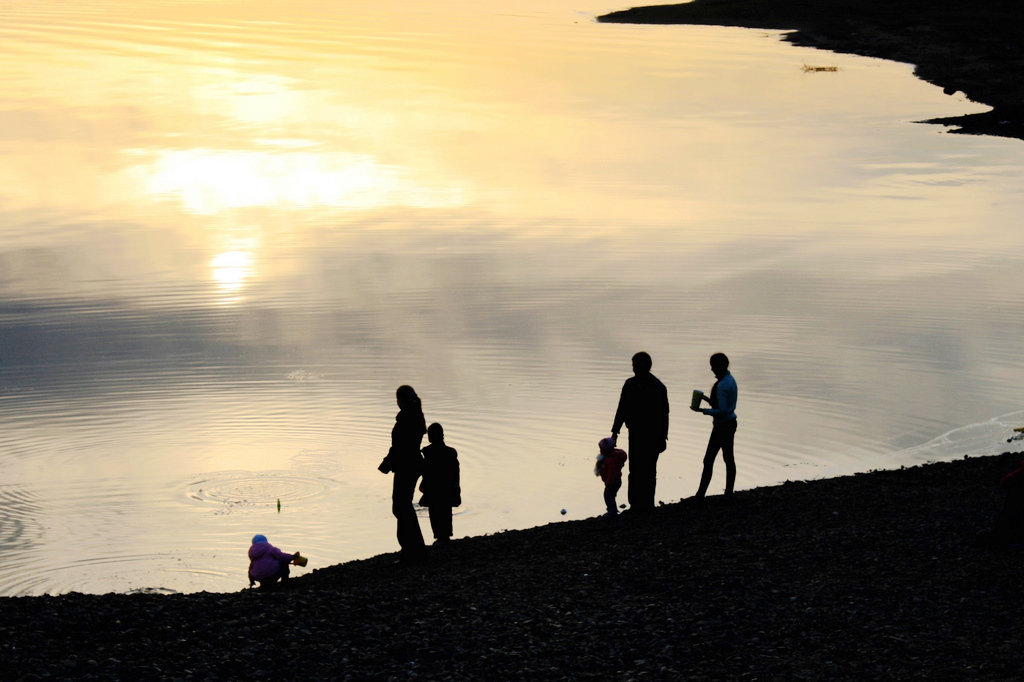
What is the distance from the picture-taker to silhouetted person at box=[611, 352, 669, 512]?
1380cm

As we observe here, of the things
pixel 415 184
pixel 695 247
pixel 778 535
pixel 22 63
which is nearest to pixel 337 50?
pixel 22 63

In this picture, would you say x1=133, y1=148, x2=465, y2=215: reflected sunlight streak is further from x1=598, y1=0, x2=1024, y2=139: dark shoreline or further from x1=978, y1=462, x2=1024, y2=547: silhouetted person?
x1=978, y1=462, x2=1024, y2=547: silhouetted person

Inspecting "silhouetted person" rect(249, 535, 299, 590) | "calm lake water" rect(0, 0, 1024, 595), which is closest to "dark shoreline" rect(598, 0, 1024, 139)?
"calm lake water" rect(0, 0, 1024, 595)

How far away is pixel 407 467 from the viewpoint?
12.9m

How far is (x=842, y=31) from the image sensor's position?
64.8 meters

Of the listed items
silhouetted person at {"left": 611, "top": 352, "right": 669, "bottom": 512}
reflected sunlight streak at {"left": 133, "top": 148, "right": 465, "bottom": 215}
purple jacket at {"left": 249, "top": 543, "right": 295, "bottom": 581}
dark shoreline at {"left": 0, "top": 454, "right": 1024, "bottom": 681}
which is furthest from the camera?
reflected sunlight streak at {"left": 133, "top": 148, "right": 465, "bottom": 215}

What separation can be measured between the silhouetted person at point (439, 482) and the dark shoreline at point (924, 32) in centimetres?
3237

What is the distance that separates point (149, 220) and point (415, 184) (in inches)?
289

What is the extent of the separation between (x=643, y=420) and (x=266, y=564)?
4.01 meters

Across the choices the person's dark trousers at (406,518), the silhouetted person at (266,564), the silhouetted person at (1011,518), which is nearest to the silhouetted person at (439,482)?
the person's dark trousers at (406,518)

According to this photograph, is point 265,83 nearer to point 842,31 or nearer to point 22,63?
point 22,63

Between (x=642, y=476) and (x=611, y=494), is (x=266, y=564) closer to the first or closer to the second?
(x=611, y=494)

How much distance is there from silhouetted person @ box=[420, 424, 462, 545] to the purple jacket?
1.59 m

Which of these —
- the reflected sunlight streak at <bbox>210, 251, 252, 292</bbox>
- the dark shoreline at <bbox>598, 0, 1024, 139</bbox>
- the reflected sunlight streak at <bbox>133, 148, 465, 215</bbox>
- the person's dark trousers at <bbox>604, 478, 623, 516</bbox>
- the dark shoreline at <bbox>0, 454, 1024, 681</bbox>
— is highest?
the dark shoreline at <bbox>598, 0, 1024, 139</bbox>
